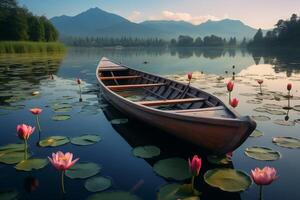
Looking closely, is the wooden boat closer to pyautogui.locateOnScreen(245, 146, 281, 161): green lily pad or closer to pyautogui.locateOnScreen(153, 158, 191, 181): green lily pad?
pyautogui.locateOnScreen(153, 158, 191, 181): green lily pad

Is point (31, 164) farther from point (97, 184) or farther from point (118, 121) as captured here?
point (118, 121)

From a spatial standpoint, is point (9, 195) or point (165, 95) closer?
point (9, 195)

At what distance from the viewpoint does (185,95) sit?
7672 mm

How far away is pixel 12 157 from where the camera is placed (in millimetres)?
4699

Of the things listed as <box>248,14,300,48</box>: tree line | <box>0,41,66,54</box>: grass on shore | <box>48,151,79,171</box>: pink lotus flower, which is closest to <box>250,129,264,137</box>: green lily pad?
<box>48,151,79,171</box>: pink lotus flower

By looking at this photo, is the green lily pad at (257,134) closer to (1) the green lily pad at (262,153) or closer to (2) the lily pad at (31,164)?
(1) the green lily pad at (262,153)

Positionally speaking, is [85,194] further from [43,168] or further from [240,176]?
[240,176]

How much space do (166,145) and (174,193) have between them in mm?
1992

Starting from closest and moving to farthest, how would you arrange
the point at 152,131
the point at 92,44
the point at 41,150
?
the point at 41,150 < the point at 152,131 < the point at 92,44

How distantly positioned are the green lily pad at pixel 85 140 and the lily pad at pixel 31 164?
100 cm

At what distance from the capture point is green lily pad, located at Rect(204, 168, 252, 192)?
3.61 metres

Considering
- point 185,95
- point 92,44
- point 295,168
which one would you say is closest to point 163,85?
point 185,95

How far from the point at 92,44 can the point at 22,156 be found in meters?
Result: 146

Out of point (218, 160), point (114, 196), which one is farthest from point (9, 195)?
point (218, 160)
